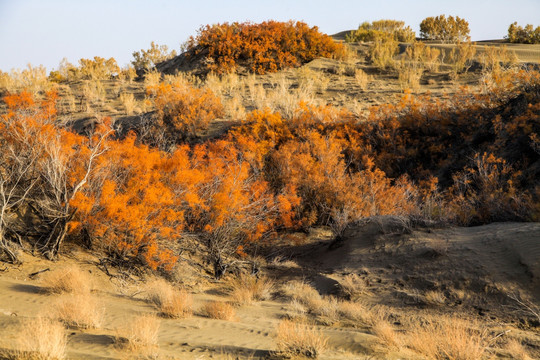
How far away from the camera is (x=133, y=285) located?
1109 centimetres

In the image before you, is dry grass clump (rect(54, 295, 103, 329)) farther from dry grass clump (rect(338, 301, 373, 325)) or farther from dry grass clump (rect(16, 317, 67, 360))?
dry grass clump (rect(338, 301, 373, 325))

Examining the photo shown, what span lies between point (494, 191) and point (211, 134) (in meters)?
12.8

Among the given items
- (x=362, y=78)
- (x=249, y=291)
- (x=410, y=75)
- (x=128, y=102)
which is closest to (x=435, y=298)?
(x=249, y=291)

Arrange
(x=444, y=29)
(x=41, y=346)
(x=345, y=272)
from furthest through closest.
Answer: (x=444, y=29), (x=345, y=272), (x=41, y=346)

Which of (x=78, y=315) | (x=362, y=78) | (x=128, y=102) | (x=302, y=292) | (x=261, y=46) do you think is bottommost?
(x=302, y=292)

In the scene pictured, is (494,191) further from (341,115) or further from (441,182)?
(341,115)

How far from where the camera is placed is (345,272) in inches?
461

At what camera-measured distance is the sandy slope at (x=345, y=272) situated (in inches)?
259

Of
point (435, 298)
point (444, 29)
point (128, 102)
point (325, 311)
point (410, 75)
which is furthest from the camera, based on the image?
point (444, 29)

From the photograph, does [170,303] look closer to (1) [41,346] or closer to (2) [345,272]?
(1) [41,346]

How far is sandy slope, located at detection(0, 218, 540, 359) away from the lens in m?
6.57

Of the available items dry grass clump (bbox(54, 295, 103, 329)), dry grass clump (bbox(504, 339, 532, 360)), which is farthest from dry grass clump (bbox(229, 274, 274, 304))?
dry grass clump (bbox(504, 339, 532, 360))

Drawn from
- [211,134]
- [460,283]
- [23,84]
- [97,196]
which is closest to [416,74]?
[211,134]

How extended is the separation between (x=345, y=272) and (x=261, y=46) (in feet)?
70.4
